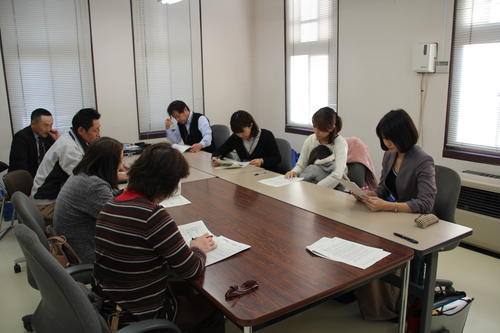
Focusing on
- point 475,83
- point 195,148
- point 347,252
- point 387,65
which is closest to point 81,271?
point 347,252

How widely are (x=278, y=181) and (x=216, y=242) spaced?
1.20 metres

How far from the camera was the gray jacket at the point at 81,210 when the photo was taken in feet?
6.54

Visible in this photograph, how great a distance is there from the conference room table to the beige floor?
499 mm

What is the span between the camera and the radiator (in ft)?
10.7

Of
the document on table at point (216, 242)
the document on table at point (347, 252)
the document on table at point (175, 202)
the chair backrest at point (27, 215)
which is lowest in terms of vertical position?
the document on table at point (175, 202)

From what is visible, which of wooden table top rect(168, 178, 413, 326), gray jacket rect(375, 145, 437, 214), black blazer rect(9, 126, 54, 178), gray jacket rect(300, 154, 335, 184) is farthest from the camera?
black blazer rect(9, 126, 54, 178)

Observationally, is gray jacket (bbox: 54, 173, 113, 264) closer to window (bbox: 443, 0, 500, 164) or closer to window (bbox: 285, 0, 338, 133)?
window (bbox: 443, 0, 500, 164)

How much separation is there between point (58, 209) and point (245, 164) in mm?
1720

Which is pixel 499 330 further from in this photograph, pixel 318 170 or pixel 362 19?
pixel 362 19

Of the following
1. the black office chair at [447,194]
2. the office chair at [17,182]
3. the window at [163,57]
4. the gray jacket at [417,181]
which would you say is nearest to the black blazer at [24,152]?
the office chair at [17,182]

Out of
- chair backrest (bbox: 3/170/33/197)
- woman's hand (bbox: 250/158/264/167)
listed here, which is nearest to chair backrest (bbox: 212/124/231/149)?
woman's hand (bbox: 250/158/264/167)

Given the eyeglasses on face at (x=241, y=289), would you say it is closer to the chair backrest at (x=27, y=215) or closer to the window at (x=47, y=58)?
the chair backrest at (x=27, y=215)

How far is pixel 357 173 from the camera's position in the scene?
124 inches

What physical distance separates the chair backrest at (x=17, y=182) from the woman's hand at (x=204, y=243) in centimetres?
190
